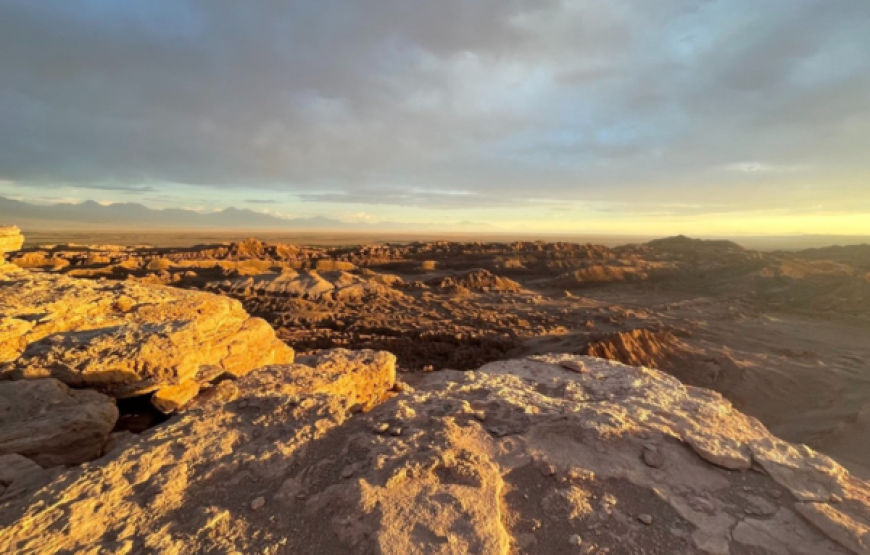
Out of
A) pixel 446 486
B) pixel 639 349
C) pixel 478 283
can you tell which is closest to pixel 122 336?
pixel 446 486

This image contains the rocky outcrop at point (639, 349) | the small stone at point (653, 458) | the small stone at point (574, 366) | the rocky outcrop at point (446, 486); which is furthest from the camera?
the rocky outcrop at point (639, 349)

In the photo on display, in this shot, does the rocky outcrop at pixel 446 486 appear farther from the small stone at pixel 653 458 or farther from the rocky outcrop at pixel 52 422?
the rocky outcrop at pixel 52 422

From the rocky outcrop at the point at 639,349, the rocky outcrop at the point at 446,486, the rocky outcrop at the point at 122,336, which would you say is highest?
the rocky outcrop at the point at 122,336

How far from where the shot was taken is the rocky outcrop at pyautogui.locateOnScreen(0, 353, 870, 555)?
310 cm

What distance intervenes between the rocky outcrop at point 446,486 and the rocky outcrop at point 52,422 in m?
0.97

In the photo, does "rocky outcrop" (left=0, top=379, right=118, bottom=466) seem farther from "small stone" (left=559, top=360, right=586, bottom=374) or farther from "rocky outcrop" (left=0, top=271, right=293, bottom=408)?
"small stone" (left=559, top=360, right=586, bottom=374)

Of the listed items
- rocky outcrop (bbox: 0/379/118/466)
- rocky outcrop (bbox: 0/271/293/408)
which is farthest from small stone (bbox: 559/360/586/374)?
rocky outcrop (bbox: 0/379/118/466)

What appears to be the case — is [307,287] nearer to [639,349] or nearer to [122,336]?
[639,349]

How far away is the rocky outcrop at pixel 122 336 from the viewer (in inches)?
212

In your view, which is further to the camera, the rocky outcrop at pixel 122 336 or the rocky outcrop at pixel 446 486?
the rocky outcrop at pixel 122 336

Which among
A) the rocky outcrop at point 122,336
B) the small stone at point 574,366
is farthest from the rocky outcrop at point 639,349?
the rocky outcrop at point 122,336

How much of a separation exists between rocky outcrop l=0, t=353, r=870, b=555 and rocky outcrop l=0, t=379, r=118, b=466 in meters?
0.97

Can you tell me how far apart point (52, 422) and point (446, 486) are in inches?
163

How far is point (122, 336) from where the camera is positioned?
578 cm
